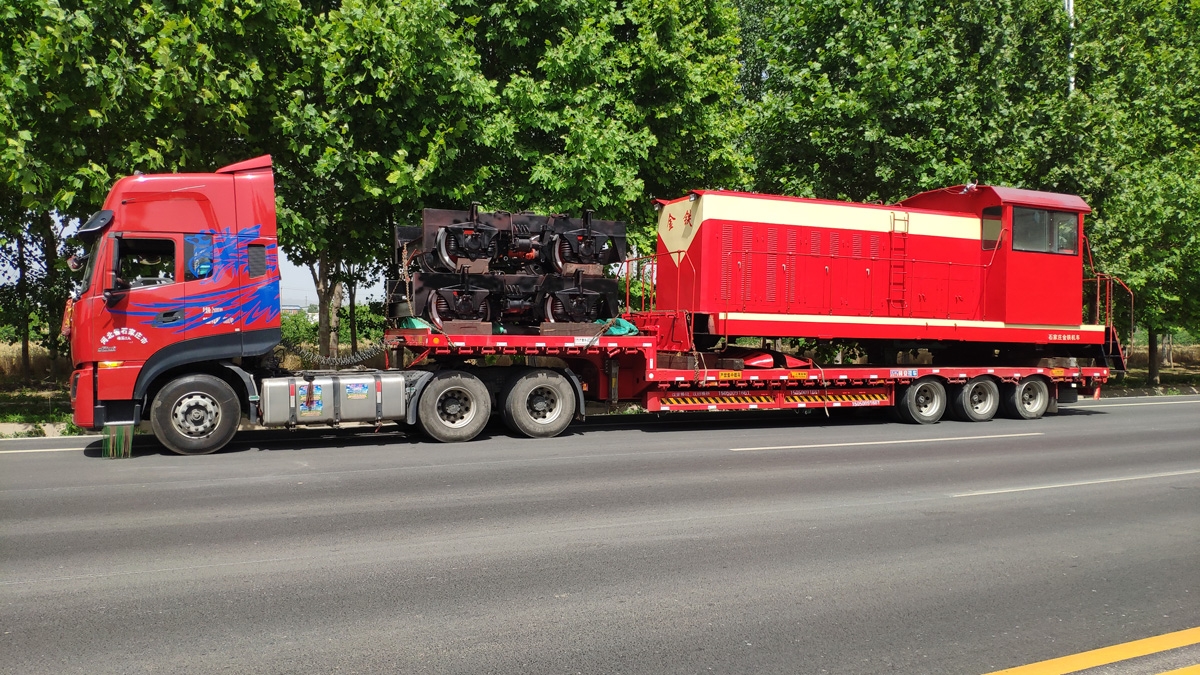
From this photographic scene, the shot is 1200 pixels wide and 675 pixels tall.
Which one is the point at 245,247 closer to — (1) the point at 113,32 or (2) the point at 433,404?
(2) the point at 433,404

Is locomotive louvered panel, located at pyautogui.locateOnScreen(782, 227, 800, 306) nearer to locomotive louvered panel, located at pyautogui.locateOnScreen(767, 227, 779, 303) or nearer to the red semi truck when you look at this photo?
the red semi truck

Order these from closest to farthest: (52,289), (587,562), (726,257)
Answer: (587,562) < (726,257) < (52,289)

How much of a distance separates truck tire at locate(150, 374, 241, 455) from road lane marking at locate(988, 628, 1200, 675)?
986 cm

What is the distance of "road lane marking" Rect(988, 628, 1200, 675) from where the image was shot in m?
4.23

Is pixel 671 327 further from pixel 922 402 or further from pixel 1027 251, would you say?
pixel 1027 251

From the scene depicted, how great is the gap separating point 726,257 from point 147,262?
8886mm

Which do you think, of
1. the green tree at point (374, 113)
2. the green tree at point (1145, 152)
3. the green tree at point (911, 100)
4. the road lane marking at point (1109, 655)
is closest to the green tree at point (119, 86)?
the green tree at point (374, 113)

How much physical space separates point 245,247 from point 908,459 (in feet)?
30.5

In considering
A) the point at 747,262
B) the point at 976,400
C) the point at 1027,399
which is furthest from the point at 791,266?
the point at 1027,399

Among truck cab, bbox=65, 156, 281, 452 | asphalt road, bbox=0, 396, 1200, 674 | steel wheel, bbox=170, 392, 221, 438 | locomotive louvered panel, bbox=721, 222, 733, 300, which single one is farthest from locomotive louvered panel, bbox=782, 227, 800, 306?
steel wheel, bbox=170, 392, 221, 438

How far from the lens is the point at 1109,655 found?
446cm

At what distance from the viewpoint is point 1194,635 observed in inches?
189

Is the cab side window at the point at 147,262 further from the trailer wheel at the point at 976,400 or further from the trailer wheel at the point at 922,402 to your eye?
the trailer wheel at the point at 976,400

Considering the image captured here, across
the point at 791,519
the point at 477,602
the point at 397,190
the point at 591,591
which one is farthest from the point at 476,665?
the point at 397,190
